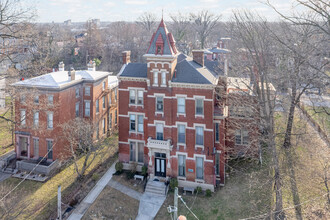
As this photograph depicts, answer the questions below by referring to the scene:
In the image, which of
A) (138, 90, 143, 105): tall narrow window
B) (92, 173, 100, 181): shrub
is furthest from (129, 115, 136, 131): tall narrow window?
(92, 173, 100, 181): shrub

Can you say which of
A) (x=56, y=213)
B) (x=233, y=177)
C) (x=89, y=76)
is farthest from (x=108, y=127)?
(x=233, y=177)

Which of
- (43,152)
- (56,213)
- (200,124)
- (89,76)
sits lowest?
(56,213)

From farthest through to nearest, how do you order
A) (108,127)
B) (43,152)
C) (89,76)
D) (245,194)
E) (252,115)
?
(108,127), (89,76), (43,152), (252,115), (245,194)

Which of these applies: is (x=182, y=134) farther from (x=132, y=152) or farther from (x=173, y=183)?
(x=132, y=152)

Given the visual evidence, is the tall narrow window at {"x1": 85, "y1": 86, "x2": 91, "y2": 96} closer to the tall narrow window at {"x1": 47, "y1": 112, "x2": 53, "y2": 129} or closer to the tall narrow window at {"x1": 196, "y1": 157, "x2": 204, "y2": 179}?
the tall narrow window at {"x1": 47, "y1": 112, "x2": 53, "y2": 129}

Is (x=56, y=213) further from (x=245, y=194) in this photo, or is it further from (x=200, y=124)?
(x=245, y=194)
